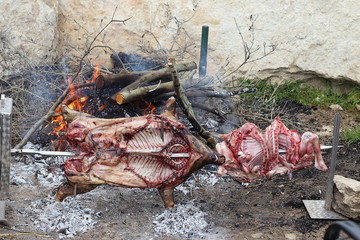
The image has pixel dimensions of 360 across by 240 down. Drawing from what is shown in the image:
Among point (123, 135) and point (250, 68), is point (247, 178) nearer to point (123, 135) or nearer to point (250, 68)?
point (123, 135)

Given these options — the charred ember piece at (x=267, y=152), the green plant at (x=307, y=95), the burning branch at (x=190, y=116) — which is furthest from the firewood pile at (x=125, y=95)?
the green plant at (x=307, y=95)

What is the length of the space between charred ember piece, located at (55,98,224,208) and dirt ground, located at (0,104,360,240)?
0.36m

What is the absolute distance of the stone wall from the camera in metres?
7.82

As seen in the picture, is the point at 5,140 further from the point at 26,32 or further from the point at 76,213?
the point at 26,32

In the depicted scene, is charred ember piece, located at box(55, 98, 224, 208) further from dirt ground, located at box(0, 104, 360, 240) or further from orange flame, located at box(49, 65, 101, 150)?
orange flame, located at box(49, 65, 101, 150)

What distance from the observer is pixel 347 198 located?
4.90 meters

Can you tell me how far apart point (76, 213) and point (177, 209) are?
3.22 ft

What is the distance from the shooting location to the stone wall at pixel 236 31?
7824mm

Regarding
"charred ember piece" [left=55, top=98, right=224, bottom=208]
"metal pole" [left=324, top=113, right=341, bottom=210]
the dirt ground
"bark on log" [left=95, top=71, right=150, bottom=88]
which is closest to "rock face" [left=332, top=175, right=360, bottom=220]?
"metal pole" [left=324, top=113, right=341, bottom=210]

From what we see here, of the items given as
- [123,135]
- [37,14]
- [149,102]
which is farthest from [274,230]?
[37,14]

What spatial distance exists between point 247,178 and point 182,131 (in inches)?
30.0

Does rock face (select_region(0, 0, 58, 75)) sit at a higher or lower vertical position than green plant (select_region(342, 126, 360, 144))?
higher

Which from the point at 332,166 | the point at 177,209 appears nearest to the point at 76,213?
the point at 177,209

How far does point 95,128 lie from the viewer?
4809 mm
